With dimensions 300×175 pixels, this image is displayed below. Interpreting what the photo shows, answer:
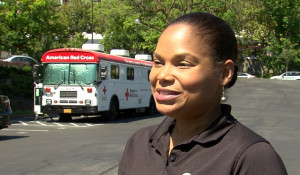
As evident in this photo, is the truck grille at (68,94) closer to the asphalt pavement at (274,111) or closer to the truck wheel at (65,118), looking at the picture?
the truck wheel at (65,118)

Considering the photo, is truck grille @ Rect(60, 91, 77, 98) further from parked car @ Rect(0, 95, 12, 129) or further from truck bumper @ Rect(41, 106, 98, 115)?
parked car @ Rect(0, 95, 12, 129)

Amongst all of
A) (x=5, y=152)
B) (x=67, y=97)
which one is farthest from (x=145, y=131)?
(x=67, y=97)

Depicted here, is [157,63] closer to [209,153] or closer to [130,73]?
[209,153]

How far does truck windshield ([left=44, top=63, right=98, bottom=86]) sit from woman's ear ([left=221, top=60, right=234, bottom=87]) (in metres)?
18.2

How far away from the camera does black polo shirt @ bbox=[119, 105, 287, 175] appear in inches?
62.6

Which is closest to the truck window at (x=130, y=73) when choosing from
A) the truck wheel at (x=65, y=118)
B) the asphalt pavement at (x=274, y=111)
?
the truck wheel at (x=65, y=118)

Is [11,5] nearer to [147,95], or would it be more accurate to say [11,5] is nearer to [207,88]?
[147,95]

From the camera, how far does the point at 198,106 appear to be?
1.77 meters

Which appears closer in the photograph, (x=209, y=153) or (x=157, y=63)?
(x=209, y=153)

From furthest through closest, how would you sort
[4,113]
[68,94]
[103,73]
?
[68,94]
[103,73]
[4,113]

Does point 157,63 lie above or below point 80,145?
above

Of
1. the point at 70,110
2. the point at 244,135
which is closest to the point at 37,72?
the point at 70,110

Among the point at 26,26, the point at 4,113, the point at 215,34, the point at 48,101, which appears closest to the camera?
the point at 215,34

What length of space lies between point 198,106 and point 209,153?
0.58 feet
